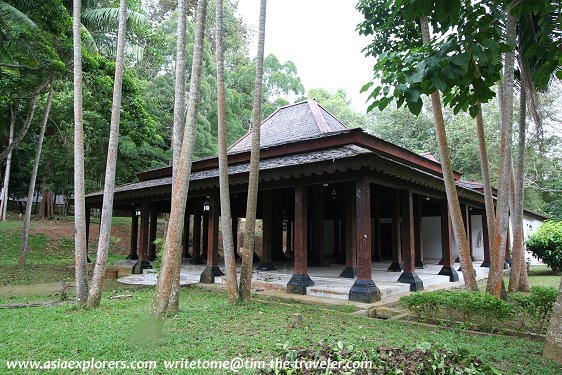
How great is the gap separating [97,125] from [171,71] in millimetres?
6078

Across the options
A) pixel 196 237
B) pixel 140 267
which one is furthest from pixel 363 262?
pixel 196 237

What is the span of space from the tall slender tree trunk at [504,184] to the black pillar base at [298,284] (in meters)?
3.71

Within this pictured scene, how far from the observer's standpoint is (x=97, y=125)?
21391 millimetres

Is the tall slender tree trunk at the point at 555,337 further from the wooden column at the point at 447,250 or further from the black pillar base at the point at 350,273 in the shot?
the wooden column at the point at 447,250

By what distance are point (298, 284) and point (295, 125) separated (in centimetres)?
575

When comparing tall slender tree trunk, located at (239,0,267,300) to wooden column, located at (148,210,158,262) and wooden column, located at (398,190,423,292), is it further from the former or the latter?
wooden column, located at (148,210,158,262)

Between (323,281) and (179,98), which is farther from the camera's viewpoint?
(323,281)

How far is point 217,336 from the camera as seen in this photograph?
508cm

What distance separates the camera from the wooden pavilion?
7.81m

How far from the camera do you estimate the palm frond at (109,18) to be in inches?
495

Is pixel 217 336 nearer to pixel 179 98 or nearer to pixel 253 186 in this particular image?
pixel 253 186

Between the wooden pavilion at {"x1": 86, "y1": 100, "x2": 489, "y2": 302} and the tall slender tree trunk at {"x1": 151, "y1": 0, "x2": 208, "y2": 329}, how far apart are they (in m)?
2.90

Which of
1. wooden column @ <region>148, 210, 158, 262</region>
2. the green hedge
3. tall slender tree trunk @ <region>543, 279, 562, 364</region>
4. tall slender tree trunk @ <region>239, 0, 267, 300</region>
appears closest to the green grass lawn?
tall slender tree trunk @ <region>543, 279, 562, 364</region>

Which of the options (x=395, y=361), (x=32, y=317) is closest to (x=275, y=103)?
(x=32, y=317)
